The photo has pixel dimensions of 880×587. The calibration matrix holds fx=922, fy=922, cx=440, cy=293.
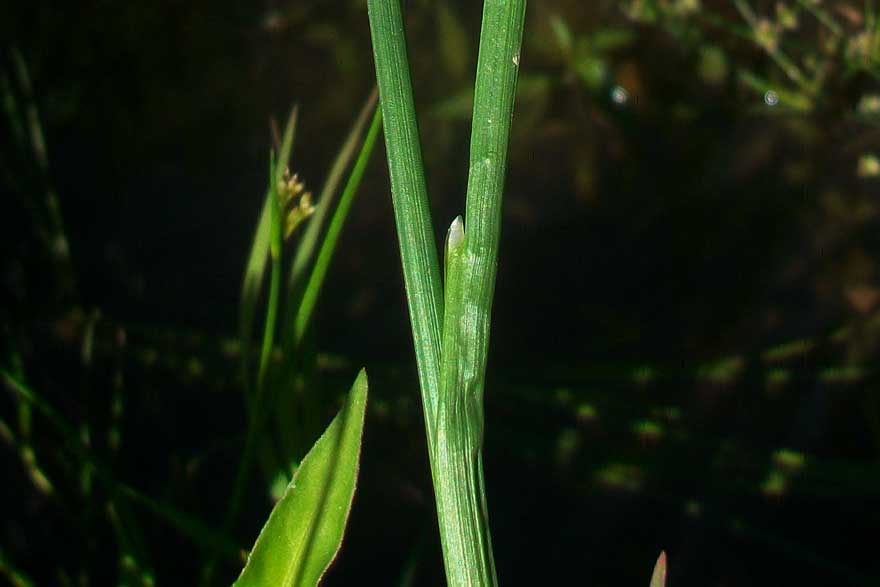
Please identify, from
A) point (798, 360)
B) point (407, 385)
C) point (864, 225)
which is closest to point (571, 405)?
point (407, 385)

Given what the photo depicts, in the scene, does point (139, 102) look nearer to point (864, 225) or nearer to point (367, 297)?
point (367, 297)

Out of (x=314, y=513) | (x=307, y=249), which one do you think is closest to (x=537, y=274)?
(x=307, y=249)

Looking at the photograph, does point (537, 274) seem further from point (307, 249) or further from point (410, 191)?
point (410, 191)

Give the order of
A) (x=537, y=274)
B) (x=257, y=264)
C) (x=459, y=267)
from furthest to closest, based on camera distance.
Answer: (x=537, y=274), (x=257, y=264), (x=459, y=267)

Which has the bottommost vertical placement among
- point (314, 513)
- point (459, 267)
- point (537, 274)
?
point (537, 274)

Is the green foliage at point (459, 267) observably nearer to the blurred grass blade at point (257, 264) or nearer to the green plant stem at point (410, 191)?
the green plant stem at point (410, 191)

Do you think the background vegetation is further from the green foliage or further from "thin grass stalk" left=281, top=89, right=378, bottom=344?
the green foliage
